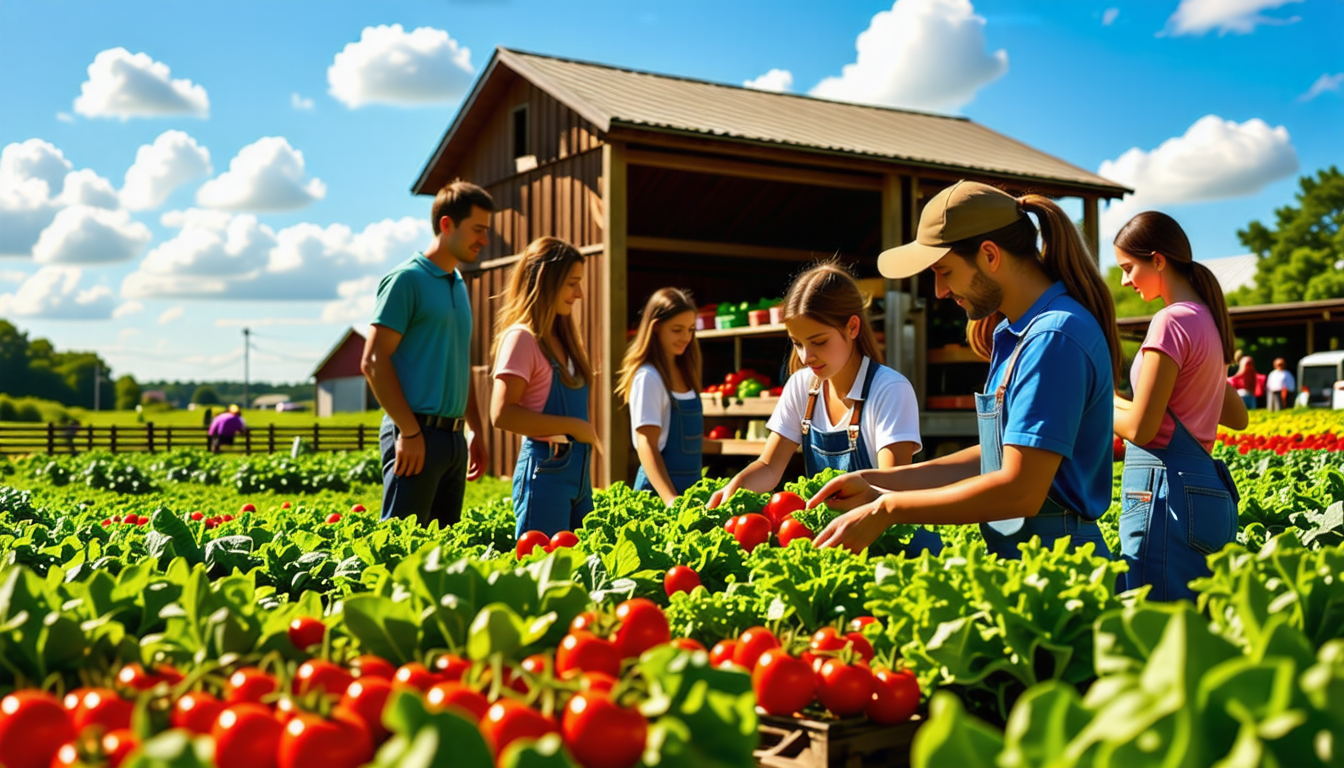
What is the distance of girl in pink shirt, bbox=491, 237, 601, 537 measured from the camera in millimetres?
5082

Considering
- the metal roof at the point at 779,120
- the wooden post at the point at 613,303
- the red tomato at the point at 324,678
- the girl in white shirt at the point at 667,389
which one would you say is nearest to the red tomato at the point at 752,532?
the red tomato at the point at 324,678

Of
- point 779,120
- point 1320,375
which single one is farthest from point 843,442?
point 1320,375

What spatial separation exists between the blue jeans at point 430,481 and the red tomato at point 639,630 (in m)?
3.51

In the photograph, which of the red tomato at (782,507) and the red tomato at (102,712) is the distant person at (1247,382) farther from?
the red tomato at (102,712)

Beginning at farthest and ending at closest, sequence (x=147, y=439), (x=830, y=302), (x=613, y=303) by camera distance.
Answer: (x=147, y=439) → (x=613, y=303) → (x=830, y=302)

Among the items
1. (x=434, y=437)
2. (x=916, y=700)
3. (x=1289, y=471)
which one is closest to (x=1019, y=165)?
(x=1289, y=471)

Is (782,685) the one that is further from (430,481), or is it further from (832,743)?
(430,481)

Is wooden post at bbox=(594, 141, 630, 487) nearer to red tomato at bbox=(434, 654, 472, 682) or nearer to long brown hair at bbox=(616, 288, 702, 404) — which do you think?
long brown hair at bbox=(616, 288, 702, 404)

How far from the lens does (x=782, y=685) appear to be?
213 centimetres

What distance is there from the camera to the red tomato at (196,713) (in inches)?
61.8

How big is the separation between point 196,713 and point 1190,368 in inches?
136

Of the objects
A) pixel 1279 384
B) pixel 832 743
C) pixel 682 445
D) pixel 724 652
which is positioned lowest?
pixel 832 743

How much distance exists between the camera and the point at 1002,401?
10.7 feet

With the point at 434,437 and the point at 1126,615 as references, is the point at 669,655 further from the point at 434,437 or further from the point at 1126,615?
the point at 434,437
